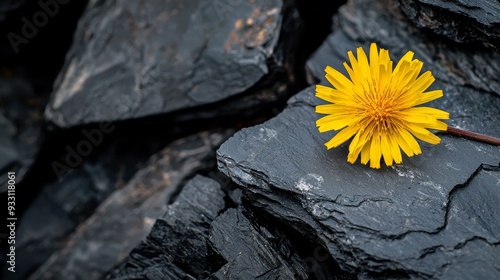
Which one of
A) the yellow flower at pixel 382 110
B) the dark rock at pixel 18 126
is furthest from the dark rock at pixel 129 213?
the yellow flower at pixel 382 110

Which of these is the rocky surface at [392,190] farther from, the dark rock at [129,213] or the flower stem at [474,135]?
the dark rock at [129,213]

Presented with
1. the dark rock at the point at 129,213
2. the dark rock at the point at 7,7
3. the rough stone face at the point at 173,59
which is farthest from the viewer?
the dark rock at the point at 7,7

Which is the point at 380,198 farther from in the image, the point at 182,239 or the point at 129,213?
the point at 129,213

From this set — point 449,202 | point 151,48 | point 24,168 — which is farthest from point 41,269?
point 449,202

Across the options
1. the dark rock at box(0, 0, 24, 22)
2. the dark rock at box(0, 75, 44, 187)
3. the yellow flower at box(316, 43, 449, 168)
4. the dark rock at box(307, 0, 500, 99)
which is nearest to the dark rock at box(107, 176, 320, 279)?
the yellow flower at box(316, 43, 449, 168)

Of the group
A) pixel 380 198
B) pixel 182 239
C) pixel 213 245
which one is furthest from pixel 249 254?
pixel 380 198

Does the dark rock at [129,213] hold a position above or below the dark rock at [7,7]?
below

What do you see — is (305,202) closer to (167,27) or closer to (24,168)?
(167,27)
